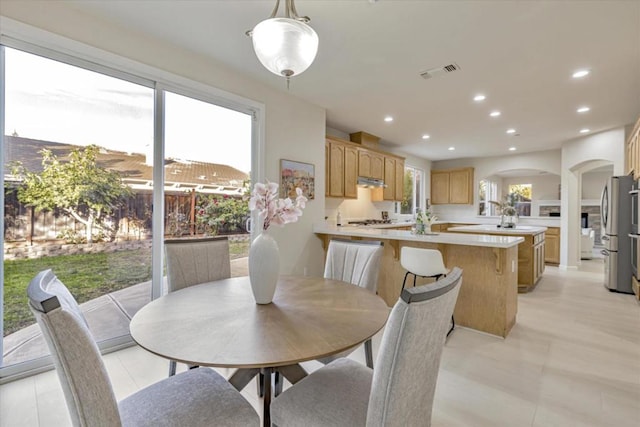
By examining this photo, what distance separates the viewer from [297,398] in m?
1.19

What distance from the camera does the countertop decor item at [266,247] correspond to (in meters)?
1.52

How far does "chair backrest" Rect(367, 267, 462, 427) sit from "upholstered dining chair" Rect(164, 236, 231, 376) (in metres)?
1.62

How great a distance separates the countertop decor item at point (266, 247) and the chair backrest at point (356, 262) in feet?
2.52

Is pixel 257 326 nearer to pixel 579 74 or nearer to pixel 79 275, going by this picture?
pixel 79 275

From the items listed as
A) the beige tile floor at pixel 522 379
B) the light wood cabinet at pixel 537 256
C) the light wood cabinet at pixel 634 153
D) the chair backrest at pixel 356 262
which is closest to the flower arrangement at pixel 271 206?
the chair backrest at pixel 356 262

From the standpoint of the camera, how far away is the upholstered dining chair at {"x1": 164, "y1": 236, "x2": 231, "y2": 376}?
2051mm

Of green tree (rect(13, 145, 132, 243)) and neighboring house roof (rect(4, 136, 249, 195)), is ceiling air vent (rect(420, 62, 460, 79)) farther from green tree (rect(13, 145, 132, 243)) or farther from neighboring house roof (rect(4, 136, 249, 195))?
green tree (rect(13, 145, 132, 243))

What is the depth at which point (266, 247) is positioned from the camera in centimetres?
156

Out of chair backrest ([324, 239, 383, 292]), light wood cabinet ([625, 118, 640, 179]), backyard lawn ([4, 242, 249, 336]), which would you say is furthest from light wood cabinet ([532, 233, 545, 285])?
backyard lawn ([4, 242, 249, 336])

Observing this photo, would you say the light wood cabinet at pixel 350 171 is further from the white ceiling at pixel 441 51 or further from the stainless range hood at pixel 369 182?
the white ceiling at pixel 441 51

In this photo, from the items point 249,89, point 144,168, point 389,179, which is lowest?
point 144,168

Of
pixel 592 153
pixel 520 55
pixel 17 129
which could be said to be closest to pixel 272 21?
pixel 17 129

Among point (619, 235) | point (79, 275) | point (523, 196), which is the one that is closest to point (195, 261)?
point (79, 275)

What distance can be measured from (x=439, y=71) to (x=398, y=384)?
124 inches
